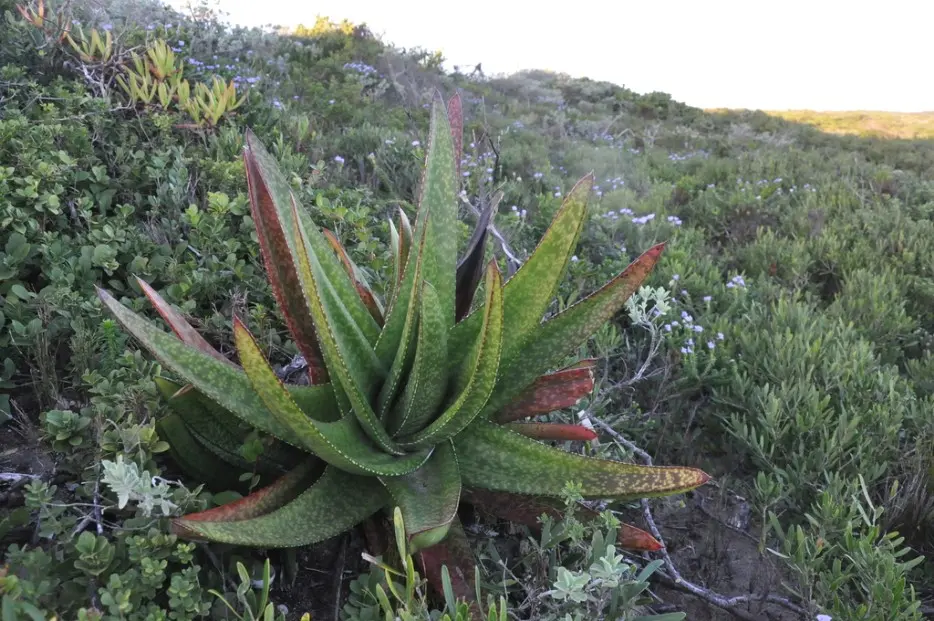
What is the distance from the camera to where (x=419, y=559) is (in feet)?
4.69

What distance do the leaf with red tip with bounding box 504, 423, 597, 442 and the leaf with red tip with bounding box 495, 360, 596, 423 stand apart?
30mm

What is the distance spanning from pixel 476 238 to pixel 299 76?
632cm

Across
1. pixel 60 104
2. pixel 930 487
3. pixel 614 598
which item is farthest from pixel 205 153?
pixel 930 487

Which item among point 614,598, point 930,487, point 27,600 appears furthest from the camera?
point 930,487

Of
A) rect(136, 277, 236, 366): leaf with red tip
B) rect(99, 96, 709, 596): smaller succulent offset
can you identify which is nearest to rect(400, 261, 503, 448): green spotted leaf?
rect(99, 96, 709, 596): smaller succulent offset

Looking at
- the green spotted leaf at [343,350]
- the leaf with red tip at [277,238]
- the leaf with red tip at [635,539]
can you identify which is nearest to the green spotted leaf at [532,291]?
the green spotted leaf at [343,350]

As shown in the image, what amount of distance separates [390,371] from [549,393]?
456 millimetres

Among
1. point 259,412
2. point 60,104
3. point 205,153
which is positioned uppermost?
point 60,104

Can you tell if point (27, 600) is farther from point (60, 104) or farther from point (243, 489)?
point (60, 104)

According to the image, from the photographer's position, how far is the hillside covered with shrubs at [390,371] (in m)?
1.38

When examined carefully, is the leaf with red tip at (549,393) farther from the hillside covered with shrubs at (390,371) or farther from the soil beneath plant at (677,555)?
the soil beneath plant at (677,555)

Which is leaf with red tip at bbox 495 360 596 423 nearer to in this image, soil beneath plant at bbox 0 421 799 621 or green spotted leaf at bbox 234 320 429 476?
green spotted leaf at bbox 234 320 429 476

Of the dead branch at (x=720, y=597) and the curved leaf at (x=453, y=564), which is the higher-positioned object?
the curved leaf at (x=453, y=564)

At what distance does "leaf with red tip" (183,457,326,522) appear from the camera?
4.21 ft
